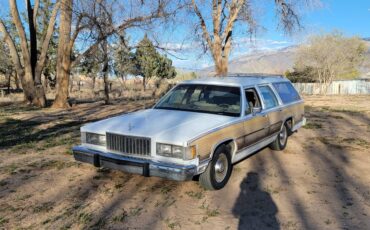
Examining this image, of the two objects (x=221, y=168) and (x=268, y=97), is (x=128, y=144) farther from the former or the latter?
(x=268, y=97)

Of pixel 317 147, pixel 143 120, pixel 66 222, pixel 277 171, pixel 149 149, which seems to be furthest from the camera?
pixel 317 147

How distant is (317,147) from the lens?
8.02 metres

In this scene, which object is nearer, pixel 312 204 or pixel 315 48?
pixel 312 204

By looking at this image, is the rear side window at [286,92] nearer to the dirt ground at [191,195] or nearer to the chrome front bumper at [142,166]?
the dirt ground at [191,195]

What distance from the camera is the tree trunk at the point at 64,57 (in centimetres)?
1678

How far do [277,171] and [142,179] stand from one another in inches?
89.4

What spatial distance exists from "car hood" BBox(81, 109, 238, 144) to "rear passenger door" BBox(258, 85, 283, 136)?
139cm

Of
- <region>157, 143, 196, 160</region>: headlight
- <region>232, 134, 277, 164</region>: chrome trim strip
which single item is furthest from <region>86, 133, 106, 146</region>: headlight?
<region>232, 134, 277, 164</region>: chrome trim strip

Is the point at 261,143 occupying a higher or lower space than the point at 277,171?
higher

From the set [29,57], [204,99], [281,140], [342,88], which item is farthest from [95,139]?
[342,88]

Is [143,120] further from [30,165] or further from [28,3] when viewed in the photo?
[28,3]

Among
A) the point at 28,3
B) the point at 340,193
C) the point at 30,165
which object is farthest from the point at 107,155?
the point at 28,3

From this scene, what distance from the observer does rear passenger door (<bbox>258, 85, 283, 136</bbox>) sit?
6668 mm

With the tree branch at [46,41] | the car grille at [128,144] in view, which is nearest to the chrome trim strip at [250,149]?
the car grille at [128,144]
